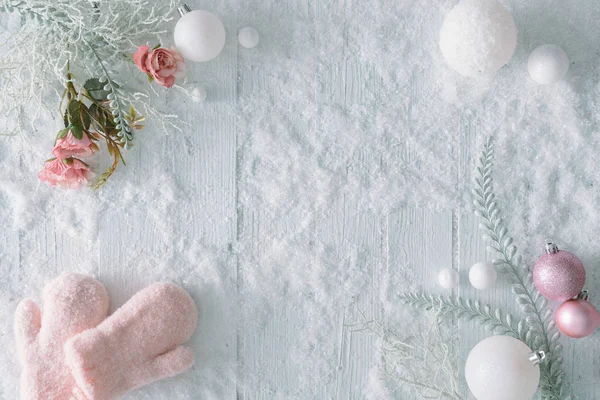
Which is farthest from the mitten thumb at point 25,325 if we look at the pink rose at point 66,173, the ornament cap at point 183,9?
the ornament cap at point 183,9

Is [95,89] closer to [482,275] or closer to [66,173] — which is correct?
[66,173]

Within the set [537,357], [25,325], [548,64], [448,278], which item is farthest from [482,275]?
[25,325]

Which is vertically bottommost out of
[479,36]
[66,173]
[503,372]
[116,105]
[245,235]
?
[503,372]

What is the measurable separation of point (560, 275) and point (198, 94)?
731 mm

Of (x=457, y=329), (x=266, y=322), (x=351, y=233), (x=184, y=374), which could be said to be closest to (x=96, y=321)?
(x=184, y=374)

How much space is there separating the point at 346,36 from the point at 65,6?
20.2 inches

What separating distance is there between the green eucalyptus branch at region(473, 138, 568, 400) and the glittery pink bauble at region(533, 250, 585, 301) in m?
0.06

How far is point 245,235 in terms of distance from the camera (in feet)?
4.12

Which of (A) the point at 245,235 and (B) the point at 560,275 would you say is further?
(A) the point at 245,235

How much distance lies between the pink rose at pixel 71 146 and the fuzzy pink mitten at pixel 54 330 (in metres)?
0.23

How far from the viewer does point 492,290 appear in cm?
125

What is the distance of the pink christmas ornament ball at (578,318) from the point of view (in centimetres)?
115

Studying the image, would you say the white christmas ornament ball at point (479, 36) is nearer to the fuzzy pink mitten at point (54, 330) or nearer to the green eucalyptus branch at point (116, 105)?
the green eucalyptus branch at point (116, 105)

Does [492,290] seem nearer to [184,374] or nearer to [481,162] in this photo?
[481,162]
